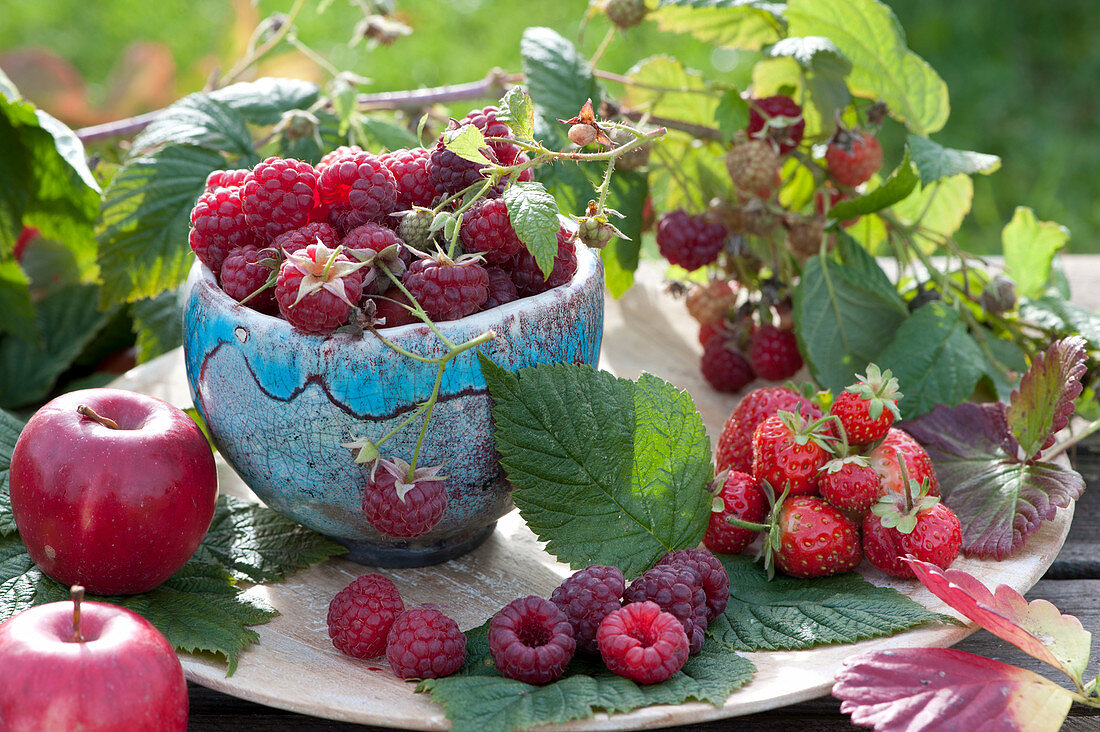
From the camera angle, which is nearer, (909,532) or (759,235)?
(909,532)

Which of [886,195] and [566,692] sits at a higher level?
[886,195]

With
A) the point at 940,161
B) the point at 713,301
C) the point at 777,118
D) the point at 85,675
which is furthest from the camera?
the point at 713,301

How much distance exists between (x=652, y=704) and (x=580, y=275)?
38 centimetres

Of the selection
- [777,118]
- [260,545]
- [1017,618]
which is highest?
[777,118]

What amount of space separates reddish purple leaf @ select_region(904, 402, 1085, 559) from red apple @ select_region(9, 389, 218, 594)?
70 cm

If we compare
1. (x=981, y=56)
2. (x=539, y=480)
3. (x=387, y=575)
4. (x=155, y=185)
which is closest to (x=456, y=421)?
(x=539, y=480)

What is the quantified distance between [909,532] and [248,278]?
601mm

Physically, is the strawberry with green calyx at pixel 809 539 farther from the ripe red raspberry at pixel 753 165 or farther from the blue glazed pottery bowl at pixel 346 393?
the ripe red raspberry at pixel 753 165

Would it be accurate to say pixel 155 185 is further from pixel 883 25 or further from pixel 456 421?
pixel 883 25

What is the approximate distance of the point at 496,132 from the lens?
38.1 inches

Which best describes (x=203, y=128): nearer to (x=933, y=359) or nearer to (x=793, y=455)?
(x=793, y=455)

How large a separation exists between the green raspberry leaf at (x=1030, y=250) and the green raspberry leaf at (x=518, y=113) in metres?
0.78

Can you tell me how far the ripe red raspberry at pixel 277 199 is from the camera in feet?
3.11

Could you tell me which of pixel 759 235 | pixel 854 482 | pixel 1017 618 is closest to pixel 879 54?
pixel 759 235
